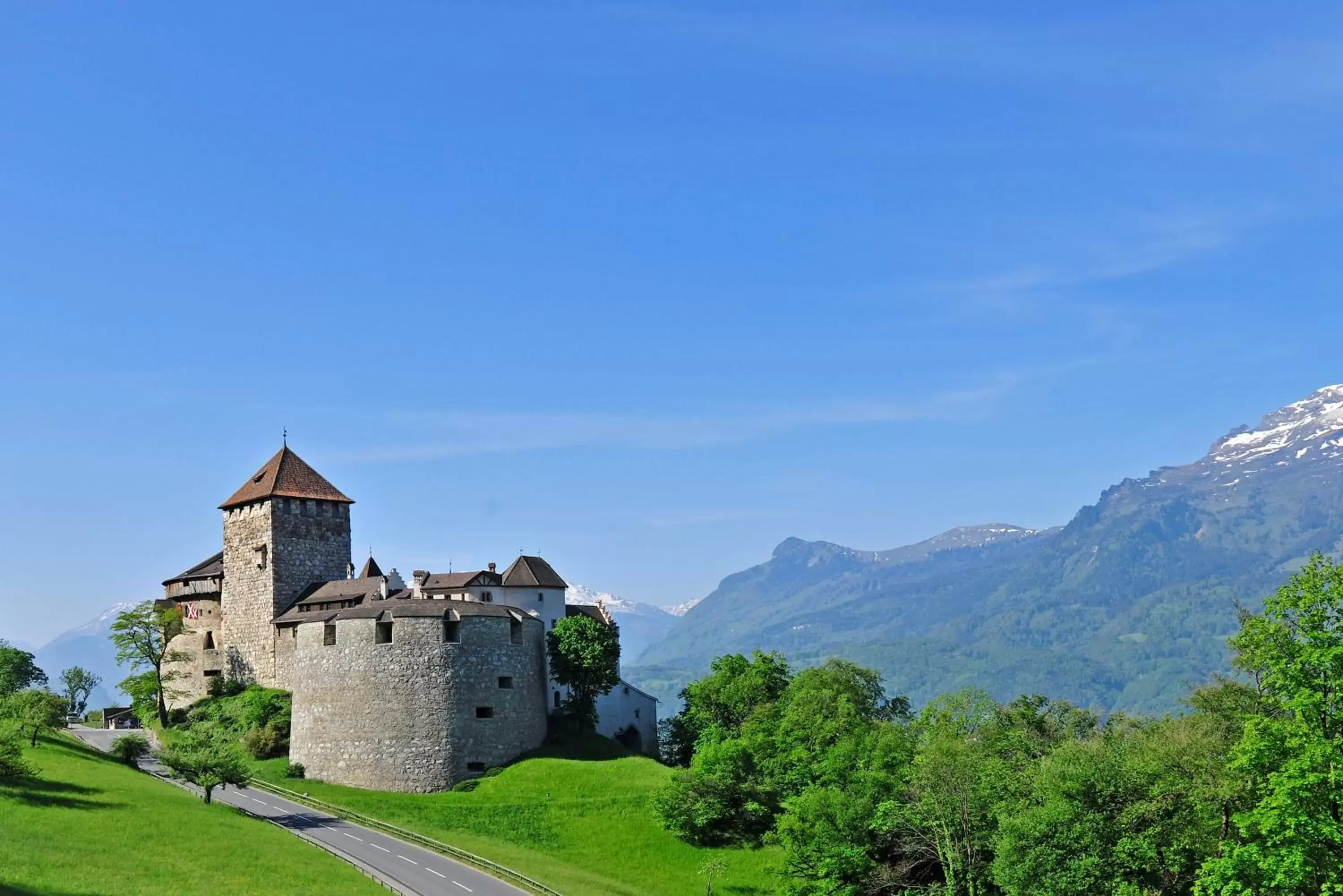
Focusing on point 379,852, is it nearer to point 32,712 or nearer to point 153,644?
point 32,712

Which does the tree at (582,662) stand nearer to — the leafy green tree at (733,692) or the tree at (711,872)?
the leafy green tree at (733,692)

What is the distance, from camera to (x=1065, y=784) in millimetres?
61188

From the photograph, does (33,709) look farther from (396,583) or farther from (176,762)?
(396,583)

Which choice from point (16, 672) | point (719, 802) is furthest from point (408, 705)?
point (16, 672)

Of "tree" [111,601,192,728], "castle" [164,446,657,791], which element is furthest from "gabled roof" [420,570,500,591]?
"tree" [111,601,192,728]

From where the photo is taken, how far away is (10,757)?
2640 inches

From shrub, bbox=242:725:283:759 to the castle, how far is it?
1.91 metres

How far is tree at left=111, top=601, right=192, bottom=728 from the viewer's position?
108 metres

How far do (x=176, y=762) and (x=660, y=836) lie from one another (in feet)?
99.1

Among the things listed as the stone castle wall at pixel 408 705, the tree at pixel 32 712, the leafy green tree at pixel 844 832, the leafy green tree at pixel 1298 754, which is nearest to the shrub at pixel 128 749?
the tree at pixel 32 712

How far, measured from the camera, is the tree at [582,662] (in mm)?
102500

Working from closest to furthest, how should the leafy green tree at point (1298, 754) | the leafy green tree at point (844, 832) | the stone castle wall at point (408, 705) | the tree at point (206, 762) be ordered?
1. the leafy green tree at point (1298, 754)
2. the leafy green tree at point (844, 832)
3. the tree at point (206, 762)
4. the stone castle wall at point (408, 705)

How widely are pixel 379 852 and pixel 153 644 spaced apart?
49.8 m

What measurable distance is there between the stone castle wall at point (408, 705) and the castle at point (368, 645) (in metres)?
0.10
